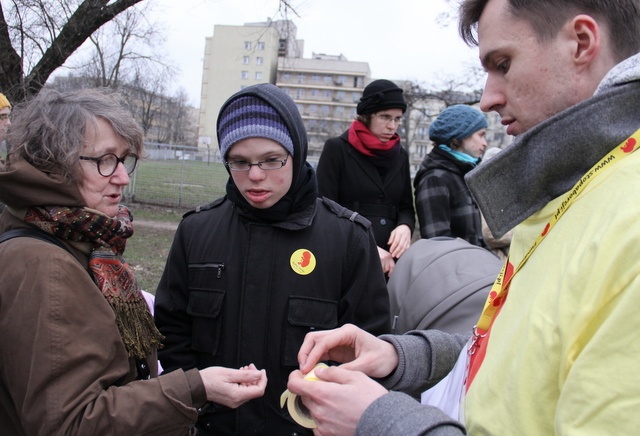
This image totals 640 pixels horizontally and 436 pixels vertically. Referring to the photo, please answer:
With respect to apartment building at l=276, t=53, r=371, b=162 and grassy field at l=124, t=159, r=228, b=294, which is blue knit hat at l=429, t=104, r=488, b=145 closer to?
grassy field at l=124, t=159, r=228, b=294

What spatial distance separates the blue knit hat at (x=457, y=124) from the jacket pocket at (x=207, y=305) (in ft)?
7.39

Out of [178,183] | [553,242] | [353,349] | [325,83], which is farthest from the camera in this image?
[325,83]

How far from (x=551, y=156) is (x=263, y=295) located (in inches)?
55.4

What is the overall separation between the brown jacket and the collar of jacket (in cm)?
116

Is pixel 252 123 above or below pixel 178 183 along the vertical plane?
above

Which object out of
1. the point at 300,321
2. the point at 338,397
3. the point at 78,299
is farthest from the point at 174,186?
the point at 338,397

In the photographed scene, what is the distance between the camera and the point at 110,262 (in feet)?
6.41

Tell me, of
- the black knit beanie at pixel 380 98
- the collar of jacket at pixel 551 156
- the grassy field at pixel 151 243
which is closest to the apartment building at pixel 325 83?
the grassy field at pixel 151 243

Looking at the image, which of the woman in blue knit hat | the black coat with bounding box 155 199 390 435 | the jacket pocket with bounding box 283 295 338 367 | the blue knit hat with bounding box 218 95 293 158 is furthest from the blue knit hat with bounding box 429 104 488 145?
the jacket pocket with bounding box 283 295 338 367

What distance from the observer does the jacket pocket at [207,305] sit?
2.25 m

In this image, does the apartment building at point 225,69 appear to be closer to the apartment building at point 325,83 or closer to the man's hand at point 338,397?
the apartment building at point 325,83

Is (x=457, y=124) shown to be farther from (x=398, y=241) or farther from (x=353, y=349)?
(x=353, y=349)

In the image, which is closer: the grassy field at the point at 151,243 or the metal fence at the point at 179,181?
the grassy field at the point at 151,243

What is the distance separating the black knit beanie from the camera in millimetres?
3869
